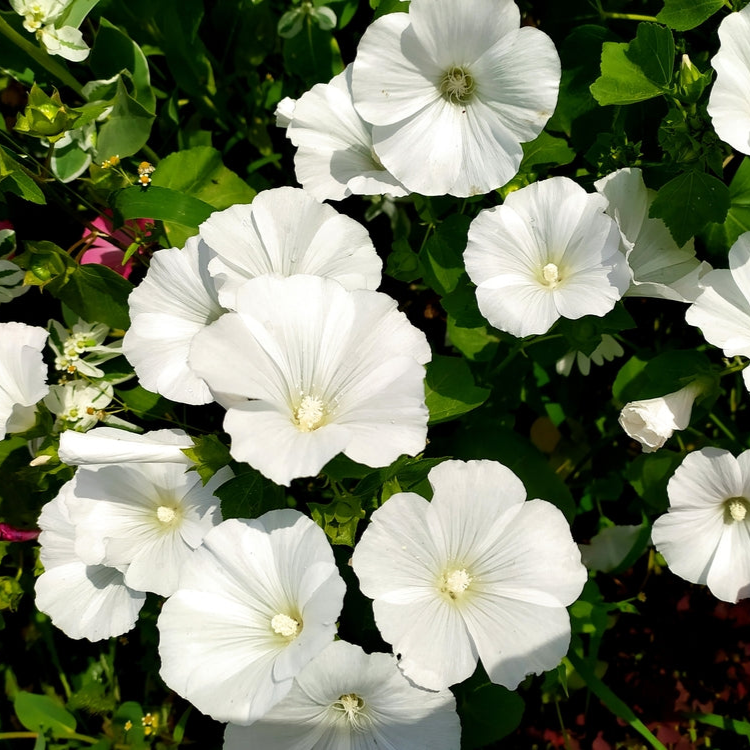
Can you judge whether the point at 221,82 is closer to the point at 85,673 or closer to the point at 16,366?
the point at 16,366

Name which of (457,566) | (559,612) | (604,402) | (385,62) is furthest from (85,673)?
(385,62)

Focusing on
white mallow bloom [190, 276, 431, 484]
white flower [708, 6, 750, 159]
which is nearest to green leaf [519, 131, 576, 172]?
white flower [708, 6, 750, 159]

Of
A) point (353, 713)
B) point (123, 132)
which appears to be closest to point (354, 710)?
point (353, 713)

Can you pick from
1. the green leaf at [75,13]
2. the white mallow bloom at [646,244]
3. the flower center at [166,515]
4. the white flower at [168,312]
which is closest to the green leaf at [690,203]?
the white mallow bloom at [646,244]

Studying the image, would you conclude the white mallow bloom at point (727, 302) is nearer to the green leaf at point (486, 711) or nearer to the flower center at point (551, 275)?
the flower center at point (551, 275)

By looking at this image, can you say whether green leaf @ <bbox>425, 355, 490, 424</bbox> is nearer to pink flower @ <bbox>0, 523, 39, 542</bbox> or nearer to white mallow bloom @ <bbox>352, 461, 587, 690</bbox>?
white mallow bloom @ <bbox>352, 461, 587, 690</bbox>

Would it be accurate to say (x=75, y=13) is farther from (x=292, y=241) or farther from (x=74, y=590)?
(x=74, y=590)

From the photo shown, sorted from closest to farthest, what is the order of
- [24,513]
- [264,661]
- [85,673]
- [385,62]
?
1. [264,661]
2. [385,62]
3. [24,513]
4. [85,673]
